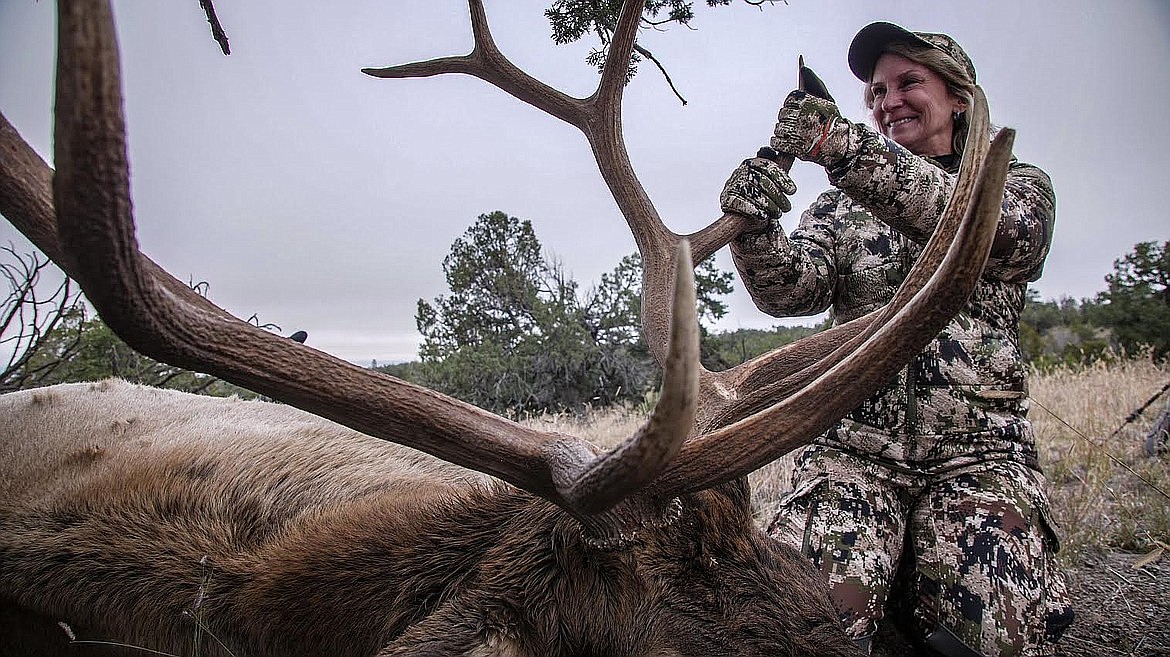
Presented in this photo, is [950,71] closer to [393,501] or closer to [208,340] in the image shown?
[393,501]

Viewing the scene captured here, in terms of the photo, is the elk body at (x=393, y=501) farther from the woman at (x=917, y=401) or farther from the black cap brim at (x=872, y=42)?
the black cap brim at (x=872, y=42)

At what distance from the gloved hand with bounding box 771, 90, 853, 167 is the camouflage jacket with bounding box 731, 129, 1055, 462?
0.20 feet

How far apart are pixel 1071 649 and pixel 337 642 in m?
2.63

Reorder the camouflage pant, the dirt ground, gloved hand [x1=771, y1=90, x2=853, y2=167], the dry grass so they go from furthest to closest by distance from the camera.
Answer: the dry grass < the dirt ground < gloved hand [x1=771, y1=90, x2=853, y2=167] < the camouflage pant

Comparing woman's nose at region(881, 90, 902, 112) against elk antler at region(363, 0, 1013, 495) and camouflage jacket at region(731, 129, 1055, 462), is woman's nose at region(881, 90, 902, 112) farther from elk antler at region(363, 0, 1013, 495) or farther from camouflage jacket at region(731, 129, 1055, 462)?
elk antler at region(363, 0, 1013, 495)

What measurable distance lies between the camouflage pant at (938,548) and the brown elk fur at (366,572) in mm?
763

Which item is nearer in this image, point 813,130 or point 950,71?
point 813,130

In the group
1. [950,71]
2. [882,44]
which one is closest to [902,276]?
[950,71]

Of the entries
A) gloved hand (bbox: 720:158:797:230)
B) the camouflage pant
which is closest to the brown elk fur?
the camouflage pant

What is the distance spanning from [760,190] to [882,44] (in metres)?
0.95

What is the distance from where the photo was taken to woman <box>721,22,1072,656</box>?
2.24 m

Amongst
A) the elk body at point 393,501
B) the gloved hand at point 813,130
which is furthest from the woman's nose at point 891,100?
the elk body at point 393,501

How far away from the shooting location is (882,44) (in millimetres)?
2812

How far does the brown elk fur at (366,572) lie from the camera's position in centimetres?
161
